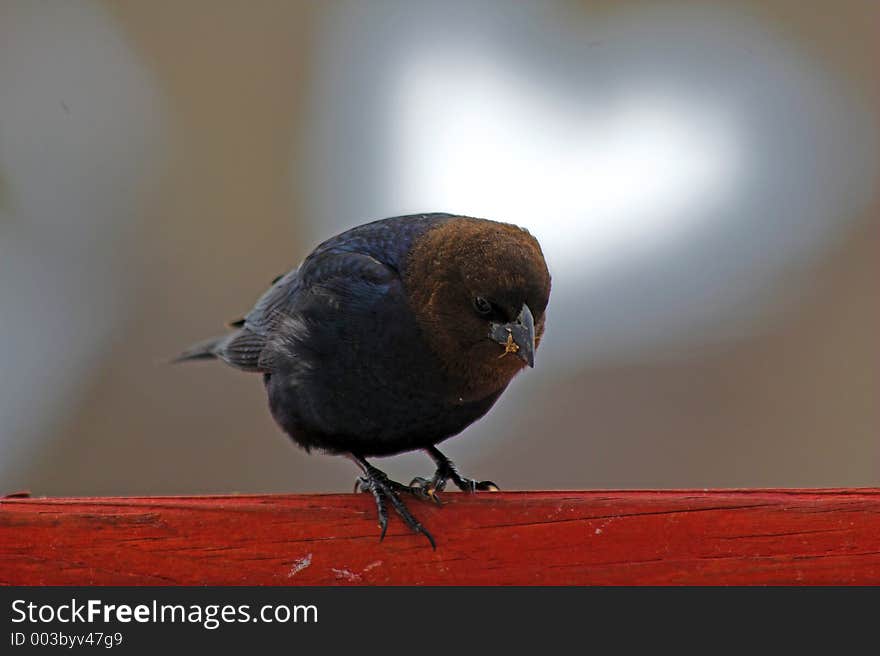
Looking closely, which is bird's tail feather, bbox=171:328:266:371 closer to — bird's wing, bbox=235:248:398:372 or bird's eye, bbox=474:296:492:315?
bird's wing, bbox=235:248:398:372

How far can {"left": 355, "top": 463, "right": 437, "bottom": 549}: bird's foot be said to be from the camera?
2797 millimetres

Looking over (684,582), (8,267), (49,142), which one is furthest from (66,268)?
(684,582)

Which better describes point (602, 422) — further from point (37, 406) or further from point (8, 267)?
point (8, 267)

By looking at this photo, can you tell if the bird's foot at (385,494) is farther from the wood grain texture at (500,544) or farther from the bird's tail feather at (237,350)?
the bird's tail feather at (237,350)

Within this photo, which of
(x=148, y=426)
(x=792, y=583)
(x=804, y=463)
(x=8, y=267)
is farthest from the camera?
(x=8, y=267)

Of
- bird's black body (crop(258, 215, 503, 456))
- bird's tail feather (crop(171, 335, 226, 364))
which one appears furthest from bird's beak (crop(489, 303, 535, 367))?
bird's tail feather (crop(171, 335, 226, 364))

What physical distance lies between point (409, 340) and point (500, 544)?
79 cm

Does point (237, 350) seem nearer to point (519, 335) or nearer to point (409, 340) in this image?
point (409, 340)

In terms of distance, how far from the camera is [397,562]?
8.96 feet

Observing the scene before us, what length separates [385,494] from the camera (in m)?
→ 3.01

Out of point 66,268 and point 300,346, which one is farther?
point 66,268

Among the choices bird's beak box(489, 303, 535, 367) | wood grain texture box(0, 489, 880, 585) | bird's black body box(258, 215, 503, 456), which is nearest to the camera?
wood grain texture box(0, 489, 880, 585)

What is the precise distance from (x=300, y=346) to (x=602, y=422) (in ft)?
6.77

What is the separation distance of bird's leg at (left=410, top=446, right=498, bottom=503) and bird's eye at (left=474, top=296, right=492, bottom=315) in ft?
1.58
